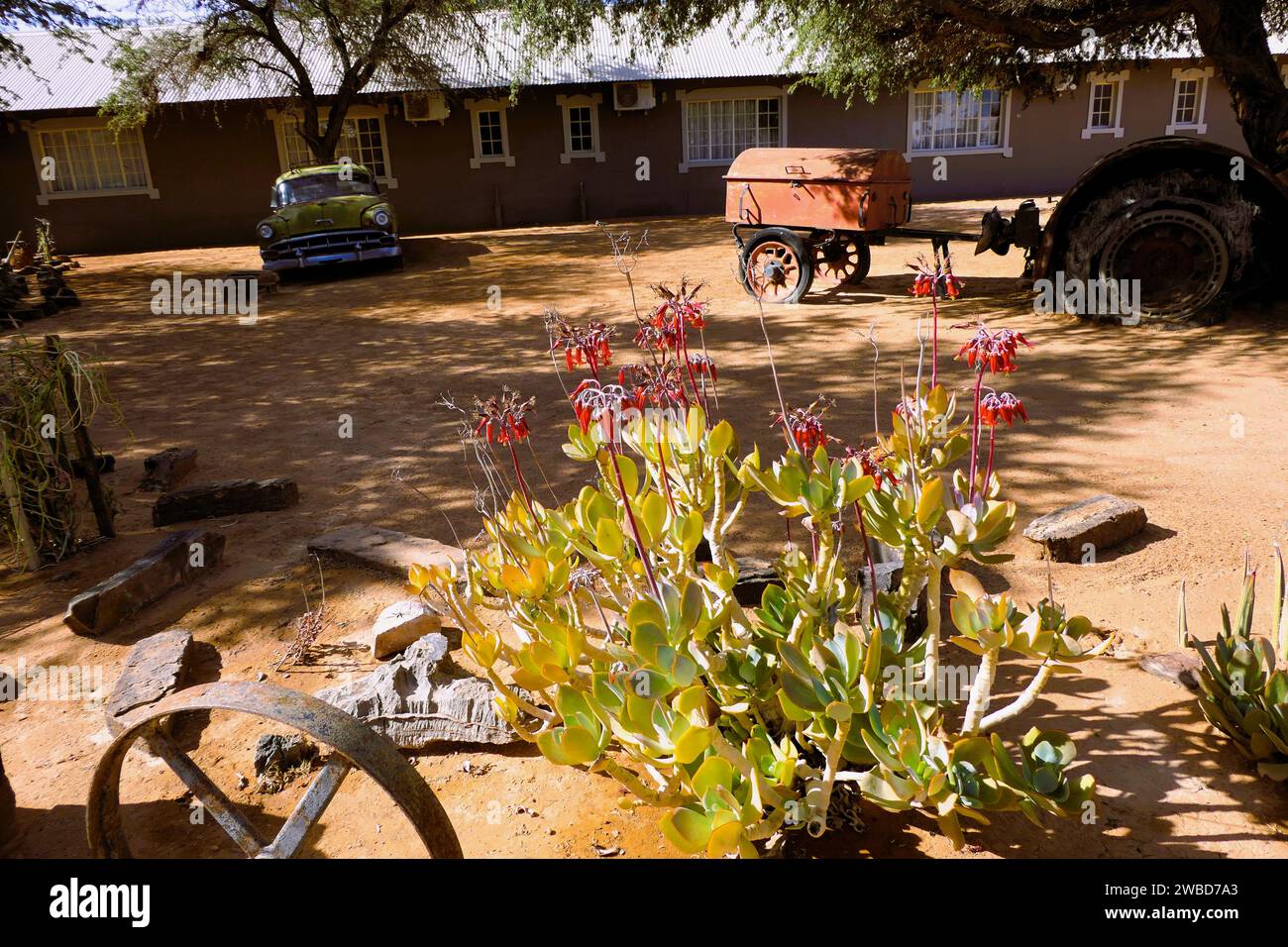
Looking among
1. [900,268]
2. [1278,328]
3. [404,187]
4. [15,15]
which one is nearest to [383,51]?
[404,187]

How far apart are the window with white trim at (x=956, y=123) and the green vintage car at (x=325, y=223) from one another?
43.8ft

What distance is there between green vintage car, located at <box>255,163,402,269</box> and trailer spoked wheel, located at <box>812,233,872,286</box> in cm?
790

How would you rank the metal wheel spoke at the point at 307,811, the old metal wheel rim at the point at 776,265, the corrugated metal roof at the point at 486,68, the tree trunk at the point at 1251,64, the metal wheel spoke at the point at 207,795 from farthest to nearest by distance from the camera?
the corrugated metal roof at the point at 486,68 < the old metal wheel rim at the point at 776,265 < the tree trunk at the point at 1251,64 < the metal wheel spoke at the point at 207,795 < the metal wheel spoke at the point at 307,811

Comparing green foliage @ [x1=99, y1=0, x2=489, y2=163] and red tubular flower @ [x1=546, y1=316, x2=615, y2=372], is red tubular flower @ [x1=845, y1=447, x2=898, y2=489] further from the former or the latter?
green foliage @ [x1=99, y1=0, x2=489, y2=163]

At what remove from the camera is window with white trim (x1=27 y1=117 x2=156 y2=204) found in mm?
Result: 20172

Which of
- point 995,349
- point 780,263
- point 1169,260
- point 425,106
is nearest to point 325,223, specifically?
point 425,106

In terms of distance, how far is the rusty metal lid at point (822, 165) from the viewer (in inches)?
392

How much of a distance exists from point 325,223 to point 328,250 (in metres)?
0.49

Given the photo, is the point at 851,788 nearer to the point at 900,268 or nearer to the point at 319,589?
the point at 319,589

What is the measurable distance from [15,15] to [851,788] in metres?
17.4

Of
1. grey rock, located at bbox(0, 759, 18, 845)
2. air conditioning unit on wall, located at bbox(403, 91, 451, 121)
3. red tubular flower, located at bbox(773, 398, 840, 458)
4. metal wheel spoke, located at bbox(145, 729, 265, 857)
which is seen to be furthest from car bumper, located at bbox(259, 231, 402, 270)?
red tubular flower, located at bbox(773, 398, 840, 458)

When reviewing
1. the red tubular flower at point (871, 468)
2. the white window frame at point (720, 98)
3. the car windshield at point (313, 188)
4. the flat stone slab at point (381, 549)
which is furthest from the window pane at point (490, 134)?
the red tubular flower at point (871, 468)

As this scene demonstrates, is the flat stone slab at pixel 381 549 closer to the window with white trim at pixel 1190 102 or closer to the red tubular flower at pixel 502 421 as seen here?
the red tubular flower at pixel 502 421

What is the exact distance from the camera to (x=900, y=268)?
12852 millimetres
